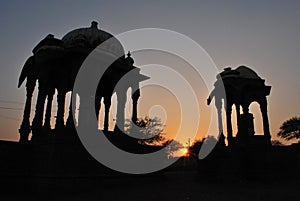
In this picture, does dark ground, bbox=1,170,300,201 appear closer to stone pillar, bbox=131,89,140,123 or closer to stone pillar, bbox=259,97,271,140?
stone pillar, bbox=131,89,140,123

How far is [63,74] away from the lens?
16.1 metres

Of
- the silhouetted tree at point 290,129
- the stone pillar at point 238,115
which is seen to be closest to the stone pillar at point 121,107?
the stone pillar at point 238,115

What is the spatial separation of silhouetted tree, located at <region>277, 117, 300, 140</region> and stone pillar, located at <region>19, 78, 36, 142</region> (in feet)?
85.2

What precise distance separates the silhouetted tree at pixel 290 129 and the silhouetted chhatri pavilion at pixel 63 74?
18.4 metres

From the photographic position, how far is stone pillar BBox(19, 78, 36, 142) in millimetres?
16328

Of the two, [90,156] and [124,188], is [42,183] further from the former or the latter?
[124,188]

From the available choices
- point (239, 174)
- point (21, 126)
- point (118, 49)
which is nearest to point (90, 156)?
Answer: point (21, 126)

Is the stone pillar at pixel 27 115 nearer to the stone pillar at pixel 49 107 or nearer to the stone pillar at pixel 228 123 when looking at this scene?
the stone pillar at pixel 49 107

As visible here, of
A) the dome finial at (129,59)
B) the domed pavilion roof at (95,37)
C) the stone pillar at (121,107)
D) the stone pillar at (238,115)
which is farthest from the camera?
the stone pillar at (238,115)

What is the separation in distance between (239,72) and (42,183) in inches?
671

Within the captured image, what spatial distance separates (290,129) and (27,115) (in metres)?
26.4

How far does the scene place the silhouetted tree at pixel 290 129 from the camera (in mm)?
28219

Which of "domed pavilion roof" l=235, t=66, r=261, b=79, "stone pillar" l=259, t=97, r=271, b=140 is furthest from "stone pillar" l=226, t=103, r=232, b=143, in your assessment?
"domed pavilion roof" l=235, t=66, r=261, b=79

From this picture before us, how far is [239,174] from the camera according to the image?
18.4 m
